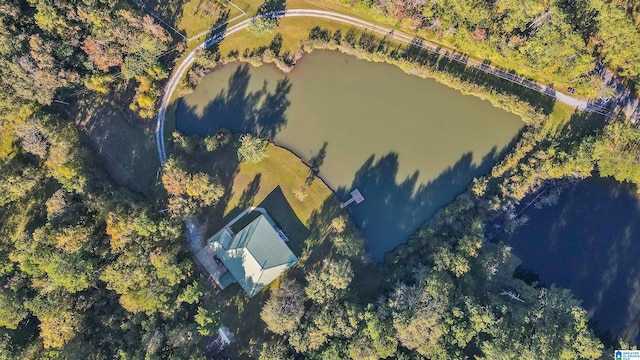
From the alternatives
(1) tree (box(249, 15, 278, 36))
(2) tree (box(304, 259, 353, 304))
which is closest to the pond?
(1) tree (box(249, 15, 278, 36))

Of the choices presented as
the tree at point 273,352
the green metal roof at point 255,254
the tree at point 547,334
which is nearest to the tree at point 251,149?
the green metal roof at point 255,254

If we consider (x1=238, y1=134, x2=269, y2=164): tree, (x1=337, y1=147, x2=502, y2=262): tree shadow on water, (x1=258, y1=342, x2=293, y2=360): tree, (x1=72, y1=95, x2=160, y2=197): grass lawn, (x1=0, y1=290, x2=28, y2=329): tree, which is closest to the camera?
(x1=0, y1=290, x2=28, y2=329): tree

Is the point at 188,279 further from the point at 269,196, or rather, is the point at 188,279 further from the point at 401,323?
the point at 401,323

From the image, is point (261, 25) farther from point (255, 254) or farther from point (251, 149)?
point (255, 254)

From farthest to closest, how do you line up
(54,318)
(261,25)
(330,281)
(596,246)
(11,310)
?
1. (596,246)
2. (261,25)
3. (330,281)
4. (54,318)
5. (11,310)

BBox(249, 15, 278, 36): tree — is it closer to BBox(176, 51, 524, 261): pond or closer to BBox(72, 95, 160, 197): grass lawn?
BBox(176, 51, 524, 261): pond

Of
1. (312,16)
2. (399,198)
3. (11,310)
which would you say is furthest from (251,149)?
(11,310)

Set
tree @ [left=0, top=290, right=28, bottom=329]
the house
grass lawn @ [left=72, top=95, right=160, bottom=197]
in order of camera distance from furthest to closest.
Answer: grass lawn @ [left=72, top=95, right=160, bottom=197]
the house
tree @ [left=0, top=290, right=28, bottom=329]

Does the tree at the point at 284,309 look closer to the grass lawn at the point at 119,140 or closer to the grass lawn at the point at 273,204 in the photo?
the grass lawn at the point at 273,204
